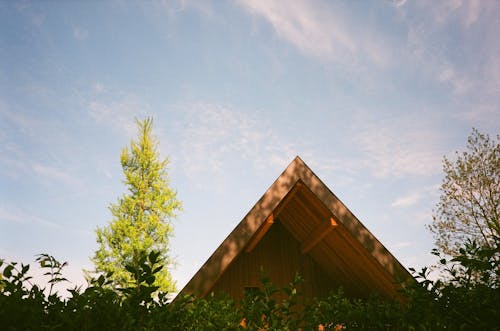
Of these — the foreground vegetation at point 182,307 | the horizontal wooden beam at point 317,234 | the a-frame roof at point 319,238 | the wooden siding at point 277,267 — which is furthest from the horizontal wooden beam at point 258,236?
the foreground vegetation at point 182,307

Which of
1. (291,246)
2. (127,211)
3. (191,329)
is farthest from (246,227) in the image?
(127,211)

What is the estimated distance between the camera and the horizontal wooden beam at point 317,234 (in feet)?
22.5

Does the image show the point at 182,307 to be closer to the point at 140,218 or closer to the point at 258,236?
the point at 258,236

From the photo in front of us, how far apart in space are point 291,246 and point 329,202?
171 inches

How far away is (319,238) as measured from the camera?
8.16 meters

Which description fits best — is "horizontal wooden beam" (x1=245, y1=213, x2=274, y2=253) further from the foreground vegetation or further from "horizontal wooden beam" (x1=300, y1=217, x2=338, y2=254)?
the foreground vegetation

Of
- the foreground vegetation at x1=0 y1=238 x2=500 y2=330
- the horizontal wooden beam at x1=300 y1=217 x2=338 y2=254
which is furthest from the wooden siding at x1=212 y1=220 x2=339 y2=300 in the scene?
the foreground vegetation at x1=0 y1=238 x2=500 y2=330

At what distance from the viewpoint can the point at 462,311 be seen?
229 centimetres

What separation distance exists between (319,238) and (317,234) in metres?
0.11

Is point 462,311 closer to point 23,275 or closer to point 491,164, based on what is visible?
point 23,275

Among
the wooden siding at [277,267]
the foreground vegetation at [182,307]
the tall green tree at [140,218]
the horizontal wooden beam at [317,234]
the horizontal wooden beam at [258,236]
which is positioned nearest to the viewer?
the foreground vegetation at [182,307]

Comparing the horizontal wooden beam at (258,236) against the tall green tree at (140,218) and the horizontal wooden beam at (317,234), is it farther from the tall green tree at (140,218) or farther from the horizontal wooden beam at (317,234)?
the tall green tree at (140,218)

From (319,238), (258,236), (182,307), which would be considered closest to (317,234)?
(319,238)

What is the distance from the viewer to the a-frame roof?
5172 millimetres
